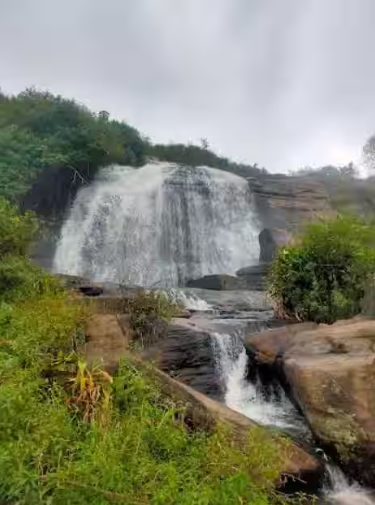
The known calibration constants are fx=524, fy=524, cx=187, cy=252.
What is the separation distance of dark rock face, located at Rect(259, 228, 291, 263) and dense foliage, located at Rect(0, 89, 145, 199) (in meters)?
7.33

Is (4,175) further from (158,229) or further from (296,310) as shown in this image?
(296,310)

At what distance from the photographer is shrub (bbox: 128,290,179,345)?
26.9 ft

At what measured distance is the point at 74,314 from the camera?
686 cm

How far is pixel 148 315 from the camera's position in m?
8.30

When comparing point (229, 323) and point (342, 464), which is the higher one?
point (229, 323)

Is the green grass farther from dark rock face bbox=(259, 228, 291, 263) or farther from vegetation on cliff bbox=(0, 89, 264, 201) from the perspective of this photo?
vegetation on cliff bbox=(0, 89, 264, 201)

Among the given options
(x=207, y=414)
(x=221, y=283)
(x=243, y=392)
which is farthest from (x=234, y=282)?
(x=207, y=414)

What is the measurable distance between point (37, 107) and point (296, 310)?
1768 centimetres

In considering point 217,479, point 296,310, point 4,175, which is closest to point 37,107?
point 4,175

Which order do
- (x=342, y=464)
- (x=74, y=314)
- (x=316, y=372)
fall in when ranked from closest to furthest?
1. (x=342, y=464)
2. (x=316, y=372)
3. (x=74, y=314)

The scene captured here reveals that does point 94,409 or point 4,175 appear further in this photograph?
point 4,175

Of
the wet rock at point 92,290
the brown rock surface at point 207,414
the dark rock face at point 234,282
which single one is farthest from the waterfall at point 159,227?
the brown rock surface at point 207,414

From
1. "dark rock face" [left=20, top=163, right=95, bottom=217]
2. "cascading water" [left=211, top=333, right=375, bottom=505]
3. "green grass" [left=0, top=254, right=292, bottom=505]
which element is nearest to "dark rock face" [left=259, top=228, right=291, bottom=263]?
"dark rock face" [left=20, top=163, right=95, bottom=217]

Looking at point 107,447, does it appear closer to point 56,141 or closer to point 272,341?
point 272,341
